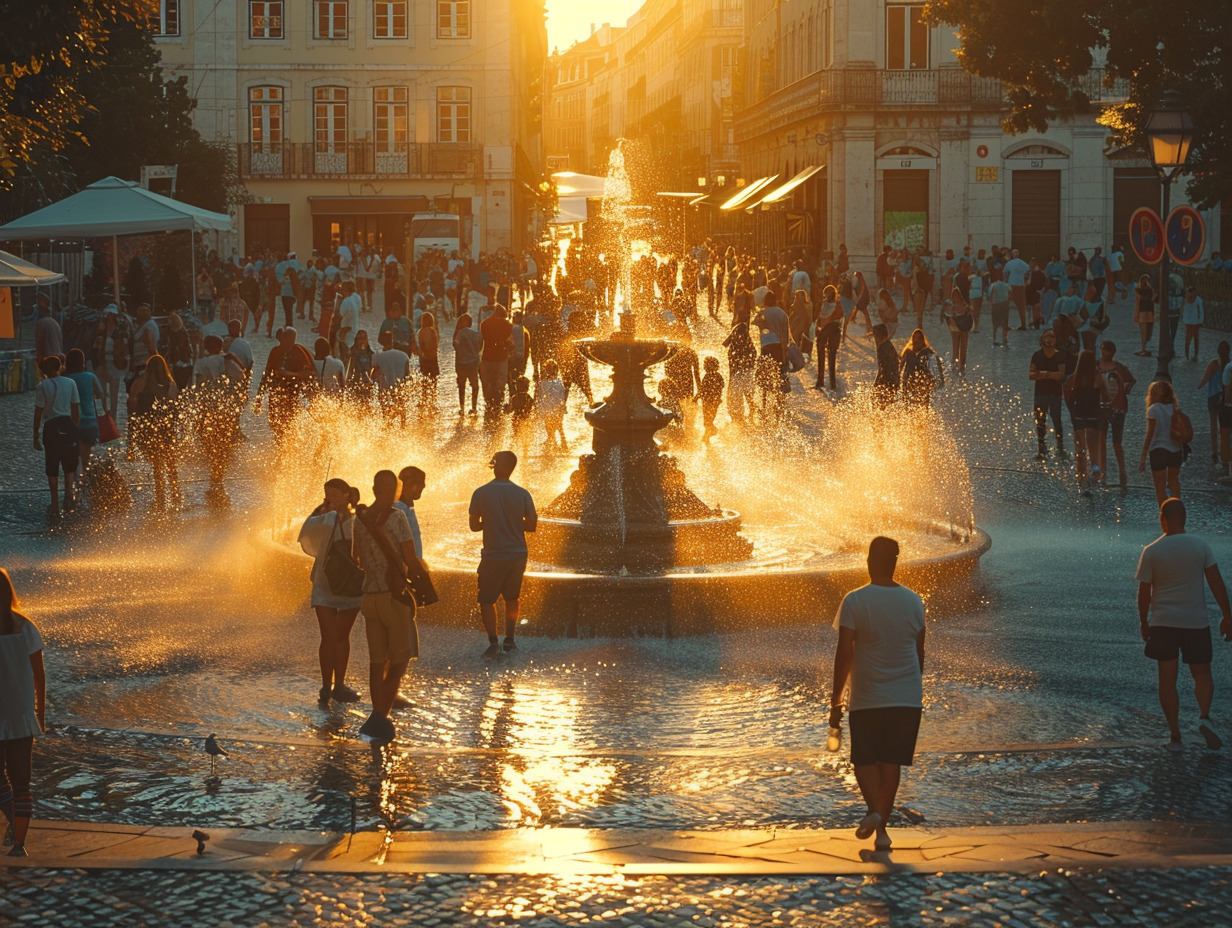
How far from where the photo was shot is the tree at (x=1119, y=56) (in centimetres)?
2433

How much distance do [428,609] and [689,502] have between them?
124 inches

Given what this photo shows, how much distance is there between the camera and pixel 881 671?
23.7 feet

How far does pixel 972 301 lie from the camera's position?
1325 inches

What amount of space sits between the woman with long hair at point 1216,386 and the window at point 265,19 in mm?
43365

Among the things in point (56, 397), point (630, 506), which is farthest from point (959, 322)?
point (56, 397)

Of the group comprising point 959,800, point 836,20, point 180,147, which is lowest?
point 959,800

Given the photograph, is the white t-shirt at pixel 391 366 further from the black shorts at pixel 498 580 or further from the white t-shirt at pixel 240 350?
the black shorts at pixel 498 580

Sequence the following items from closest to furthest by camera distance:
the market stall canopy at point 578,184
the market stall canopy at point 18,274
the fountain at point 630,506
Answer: the fountain at point 630,506
the market stall canopy at point 18,274
the market stall canopy at point 578,184

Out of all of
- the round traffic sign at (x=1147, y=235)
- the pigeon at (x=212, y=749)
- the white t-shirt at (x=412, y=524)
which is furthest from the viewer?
the round traffic sign at (x=1147, y=235)

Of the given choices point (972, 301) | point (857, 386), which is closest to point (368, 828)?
point (857, 386)

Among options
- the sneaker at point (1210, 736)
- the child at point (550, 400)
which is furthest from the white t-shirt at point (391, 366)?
the sneaker at point (1210, 736)

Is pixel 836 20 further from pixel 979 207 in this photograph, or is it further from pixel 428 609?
pixel 428 609

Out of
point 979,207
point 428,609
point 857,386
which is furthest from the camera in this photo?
point 979,207

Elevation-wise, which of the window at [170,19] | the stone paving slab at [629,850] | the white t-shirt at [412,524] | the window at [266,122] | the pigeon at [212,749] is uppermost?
the window at [170,19]
